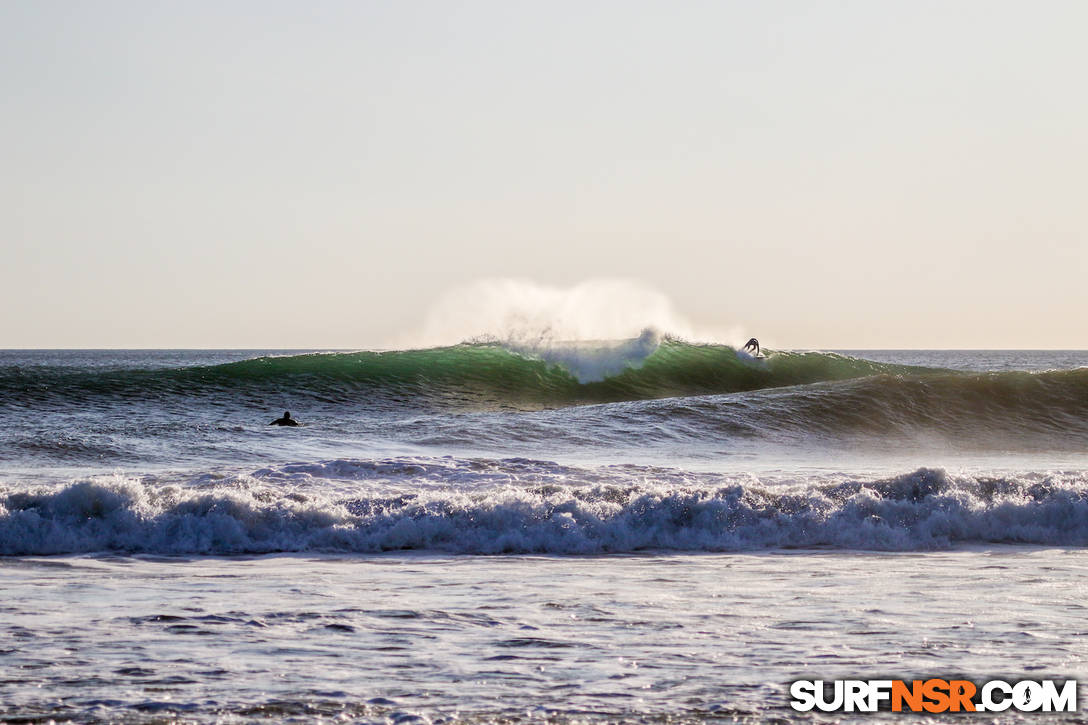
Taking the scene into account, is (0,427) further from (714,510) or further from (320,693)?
(320,693)

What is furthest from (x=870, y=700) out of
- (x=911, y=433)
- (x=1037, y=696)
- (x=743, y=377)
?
(x=743, y=377)

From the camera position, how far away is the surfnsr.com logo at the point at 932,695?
391 centimetres

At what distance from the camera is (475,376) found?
25.2 metres

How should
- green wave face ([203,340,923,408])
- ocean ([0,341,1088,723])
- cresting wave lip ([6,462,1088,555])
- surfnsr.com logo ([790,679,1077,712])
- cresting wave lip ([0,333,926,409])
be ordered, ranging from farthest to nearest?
green wave face ([203,340,923,408])
cresting wave lip ([0,333,926,409])
cresting wave lip ([6,462,1088,555])
ocean ([0,341,1088,723])
surfnsr.com logo ([790,679,1077,712])

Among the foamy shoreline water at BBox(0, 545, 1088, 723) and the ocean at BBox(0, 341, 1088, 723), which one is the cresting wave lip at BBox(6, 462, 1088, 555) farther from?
the foamy shoreline water at BBox(0, 545, 1088, 723)

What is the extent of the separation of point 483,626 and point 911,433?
14.0 m

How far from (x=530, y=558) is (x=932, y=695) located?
4270 mm

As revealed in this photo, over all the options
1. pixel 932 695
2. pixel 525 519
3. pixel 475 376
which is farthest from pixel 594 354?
pixel 932 695

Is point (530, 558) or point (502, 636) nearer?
point (502, 636)

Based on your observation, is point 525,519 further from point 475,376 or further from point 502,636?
point 475,376

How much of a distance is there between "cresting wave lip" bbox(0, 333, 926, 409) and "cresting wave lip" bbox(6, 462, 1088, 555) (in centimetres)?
1165

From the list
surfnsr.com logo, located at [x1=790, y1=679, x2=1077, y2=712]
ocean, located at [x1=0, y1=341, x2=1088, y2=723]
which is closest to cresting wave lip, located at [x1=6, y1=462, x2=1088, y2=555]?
ocean, located at [x1=0, y1=341, x2=1088, y2=723]

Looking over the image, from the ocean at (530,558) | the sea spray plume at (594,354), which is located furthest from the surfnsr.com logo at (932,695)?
the sea spray plume at (594,354)

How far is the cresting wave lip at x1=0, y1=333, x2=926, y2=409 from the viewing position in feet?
70.2
